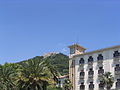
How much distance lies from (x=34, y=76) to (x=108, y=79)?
2000 cm

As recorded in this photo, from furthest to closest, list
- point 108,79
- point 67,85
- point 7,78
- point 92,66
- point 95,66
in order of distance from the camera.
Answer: point 67,85 < point 92,66 < point 95,66 < point 108,79 < point 7,78

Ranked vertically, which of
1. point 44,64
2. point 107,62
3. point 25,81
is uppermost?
point 107,62

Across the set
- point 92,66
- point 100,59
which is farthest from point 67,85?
point 100,59

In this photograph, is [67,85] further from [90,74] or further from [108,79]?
[108,79]

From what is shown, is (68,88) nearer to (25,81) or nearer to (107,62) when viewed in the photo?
(107,62)

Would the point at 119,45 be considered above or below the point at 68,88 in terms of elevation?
above

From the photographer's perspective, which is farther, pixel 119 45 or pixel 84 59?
pixel 84 59

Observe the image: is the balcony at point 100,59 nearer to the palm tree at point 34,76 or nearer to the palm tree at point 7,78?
the palm tree at point 7,78

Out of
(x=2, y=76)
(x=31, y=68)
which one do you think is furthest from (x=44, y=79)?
(x=2, y=76)

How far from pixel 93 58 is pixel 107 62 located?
4407mm

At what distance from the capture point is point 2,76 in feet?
183

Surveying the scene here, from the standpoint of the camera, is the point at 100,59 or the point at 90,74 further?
the point at 90,74

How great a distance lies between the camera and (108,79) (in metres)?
56.2

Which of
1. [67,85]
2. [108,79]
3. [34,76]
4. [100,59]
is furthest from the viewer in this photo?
[67,85]
